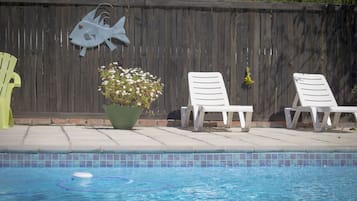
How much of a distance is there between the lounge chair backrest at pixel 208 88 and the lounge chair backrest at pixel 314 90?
3.74 feet

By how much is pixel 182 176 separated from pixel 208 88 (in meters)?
3.81

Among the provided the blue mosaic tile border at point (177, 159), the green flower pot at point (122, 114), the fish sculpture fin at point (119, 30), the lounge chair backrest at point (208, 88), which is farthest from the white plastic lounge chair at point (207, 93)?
the blue mosaic tile border at point (177, 159)

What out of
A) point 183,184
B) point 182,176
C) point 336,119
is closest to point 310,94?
point 336,119

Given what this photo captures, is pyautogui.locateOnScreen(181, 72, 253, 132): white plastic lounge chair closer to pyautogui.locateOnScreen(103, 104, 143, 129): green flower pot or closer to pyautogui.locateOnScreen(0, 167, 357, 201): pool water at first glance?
pyautogui.locateOnScreen(103, 104, 143, 129): green flower pot

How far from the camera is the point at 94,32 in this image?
879cm

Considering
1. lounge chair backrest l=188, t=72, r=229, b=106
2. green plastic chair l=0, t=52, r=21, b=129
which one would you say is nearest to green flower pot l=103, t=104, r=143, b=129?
lounge chair backrest l=188, t=72, r=229, b=106

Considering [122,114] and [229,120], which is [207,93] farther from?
[122,114]

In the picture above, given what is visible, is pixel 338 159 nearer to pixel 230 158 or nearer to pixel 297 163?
pixel 297 163

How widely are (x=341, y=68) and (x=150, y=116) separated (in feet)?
10.7

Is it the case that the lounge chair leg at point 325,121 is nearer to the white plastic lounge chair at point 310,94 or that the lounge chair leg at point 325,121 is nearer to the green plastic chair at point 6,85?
the white plastic lounge chair at point 310,94

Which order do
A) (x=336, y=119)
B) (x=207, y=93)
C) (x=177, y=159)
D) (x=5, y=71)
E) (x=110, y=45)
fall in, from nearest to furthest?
(x=177, y=159) → (x=5, y=71) → (x=336, y=119) → (x=207, y=93) → (x=110, y=45)

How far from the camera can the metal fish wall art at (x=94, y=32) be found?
8.74 m

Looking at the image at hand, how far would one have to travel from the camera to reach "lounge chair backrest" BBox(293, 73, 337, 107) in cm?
866

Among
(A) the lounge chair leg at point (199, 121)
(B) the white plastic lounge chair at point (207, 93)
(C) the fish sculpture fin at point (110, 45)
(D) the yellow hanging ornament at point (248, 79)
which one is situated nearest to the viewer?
(A) the lounge chair leg at point (199, 121)
